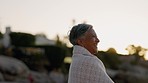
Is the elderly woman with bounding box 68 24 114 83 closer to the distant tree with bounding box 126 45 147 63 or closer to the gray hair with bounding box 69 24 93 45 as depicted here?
the gray hair with bounding box 69 24 93 45

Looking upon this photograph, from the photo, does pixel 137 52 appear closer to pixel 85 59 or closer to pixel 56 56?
pixel 56 56

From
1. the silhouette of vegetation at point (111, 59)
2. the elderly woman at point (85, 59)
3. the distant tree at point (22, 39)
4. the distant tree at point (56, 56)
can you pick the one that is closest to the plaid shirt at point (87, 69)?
the elderly woman at point (85, 59)

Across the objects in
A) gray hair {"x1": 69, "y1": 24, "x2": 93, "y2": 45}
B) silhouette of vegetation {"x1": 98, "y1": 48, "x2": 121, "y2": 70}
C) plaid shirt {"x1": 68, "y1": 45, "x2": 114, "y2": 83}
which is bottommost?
silhouette of vegetation {"x1": 98, "y1": 48, "x2": 121, "y2": 70}

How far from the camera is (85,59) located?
3.20 metres

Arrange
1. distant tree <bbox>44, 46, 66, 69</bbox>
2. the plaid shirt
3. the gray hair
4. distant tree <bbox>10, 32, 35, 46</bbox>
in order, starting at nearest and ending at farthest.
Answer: the plaid shirt → the gray hair → distant tree <bbox>44, 46, 66, 69</bbox> → distant tree <bbox>10, 32, 35, 46</bbox>

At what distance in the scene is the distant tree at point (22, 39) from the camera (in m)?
35.8

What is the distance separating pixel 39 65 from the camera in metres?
34.7

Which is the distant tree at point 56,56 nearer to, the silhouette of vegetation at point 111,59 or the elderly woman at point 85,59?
the silhouette of vegetation at point 111,59

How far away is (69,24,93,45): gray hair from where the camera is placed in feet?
10.7

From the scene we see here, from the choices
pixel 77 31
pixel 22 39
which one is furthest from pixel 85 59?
pixel 22 39

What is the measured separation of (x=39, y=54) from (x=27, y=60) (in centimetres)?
104

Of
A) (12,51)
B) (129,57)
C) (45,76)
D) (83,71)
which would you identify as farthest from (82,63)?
(129,57)

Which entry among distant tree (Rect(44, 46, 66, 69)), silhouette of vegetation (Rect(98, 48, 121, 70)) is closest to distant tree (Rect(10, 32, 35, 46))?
distant tree (Rect(44, 46, 66, 69))

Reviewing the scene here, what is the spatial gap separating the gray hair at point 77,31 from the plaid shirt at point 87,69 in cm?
9
